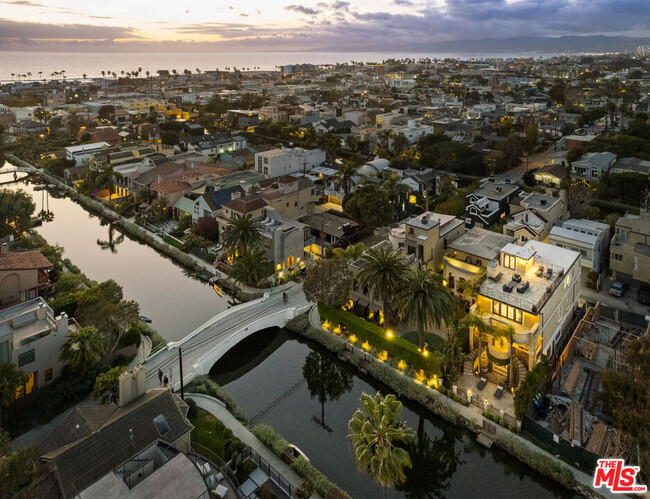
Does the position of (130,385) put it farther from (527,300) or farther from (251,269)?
(527,300)

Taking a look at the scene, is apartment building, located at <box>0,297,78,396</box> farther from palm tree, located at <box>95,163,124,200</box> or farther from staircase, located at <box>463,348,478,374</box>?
palm tree, located at <box>95,163,124,200</box>

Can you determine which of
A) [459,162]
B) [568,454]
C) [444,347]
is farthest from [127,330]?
[459,162]

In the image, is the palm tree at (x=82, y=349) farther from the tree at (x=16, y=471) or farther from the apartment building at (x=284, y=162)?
the apartment building at (x=284, y=162)

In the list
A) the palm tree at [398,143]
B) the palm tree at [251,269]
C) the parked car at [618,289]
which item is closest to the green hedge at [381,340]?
the palm tree at [251,269]

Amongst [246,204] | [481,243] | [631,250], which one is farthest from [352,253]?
[631,250]

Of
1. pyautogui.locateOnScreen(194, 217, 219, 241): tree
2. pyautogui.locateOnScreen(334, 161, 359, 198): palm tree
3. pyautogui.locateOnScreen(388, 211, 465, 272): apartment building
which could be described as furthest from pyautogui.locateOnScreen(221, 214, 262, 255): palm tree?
pyautogui.locateOnScreen(334, 161, 359, 198): palm tree

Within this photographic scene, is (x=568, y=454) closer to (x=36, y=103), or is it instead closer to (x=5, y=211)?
(x=5, y=211)
